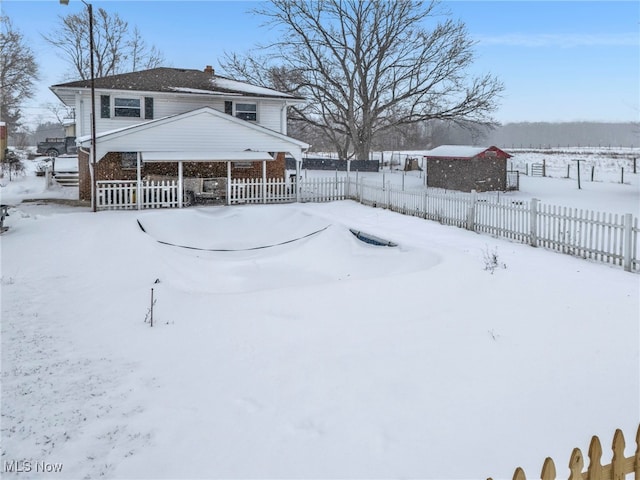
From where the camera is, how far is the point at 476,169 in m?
34.0

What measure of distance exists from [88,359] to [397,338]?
13.4 ft

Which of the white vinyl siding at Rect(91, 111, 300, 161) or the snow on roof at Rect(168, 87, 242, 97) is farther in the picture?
the snow on roof at Rect(168, 87, 242, 97)

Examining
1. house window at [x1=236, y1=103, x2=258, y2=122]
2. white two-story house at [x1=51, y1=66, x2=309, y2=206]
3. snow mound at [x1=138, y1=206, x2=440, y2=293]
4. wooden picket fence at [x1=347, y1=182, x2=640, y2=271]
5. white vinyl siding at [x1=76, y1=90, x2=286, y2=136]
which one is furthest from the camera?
house window at [x1=236, y1=103, x2=258, y2=122]

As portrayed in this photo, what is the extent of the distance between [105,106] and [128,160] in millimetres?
2897

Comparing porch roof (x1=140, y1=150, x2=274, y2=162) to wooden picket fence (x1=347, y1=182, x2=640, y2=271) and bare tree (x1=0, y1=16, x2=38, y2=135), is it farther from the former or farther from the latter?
bare tree (x1=0, y1=16, x2=38, y2=135)

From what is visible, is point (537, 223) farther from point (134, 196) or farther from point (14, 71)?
point (14, 71)

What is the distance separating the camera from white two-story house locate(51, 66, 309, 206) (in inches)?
912

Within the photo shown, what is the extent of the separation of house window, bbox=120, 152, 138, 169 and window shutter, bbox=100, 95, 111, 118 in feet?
7.20

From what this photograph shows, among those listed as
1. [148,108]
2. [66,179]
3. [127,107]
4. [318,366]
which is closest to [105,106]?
[127,107]

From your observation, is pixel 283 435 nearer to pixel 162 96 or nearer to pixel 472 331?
→ pixel 472 331

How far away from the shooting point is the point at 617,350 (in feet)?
23.2

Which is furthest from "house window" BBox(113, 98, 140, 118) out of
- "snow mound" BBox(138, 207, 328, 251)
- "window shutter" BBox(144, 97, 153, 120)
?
"snow mound" BBox(138, 207, 328, 251)

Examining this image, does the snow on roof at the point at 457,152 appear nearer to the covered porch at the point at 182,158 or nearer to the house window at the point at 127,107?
the covered porch at the point at 182,158

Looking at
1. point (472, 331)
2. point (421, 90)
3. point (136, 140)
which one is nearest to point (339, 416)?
point (472, 331)
